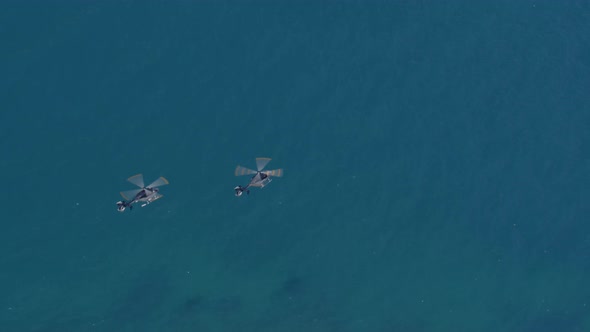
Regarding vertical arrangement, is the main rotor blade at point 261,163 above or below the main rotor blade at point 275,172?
above

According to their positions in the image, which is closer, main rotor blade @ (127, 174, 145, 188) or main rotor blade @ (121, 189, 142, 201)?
main rotor blade @ (121, 189, 142, 201)

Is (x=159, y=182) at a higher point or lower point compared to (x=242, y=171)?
higher

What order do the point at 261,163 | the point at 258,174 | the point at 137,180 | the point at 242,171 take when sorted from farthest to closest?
1. the point at 261,163
2. the point at 258,174
3. the point at 242,171
4. the point at 137,180

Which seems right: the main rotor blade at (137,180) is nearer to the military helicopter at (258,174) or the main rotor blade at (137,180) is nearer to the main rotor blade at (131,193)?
the main rotor blade at (131,193)

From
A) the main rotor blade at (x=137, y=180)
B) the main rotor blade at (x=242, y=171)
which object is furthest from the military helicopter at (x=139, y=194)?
the main rotor blade at (x=242, y=171)

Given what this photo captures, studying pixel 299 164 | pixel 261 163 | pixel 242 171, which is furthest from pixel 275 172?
pixel 299 164

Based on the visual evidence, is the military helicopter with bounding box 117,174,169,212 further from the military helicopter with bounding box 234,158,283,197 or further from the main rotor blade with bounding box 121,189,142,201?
the military helicopter with bounding box 234,158,283,197

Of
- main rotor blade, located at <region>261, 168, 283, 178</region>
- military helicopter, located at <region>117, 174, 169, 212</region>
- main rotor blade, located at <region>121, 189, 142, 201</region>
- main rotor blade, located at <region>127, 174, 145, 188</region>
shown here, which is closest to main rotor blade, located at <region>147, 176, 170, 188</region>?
military helicopter, located at <region>117, 174, 169, 212</region>

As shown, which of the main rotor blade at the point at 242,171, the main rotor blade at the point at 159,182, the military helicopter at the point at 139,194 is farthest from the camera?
the main rotor blade at the point at 242,171

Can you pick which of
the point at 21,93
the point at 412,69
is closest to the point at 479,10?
the point at 412,69

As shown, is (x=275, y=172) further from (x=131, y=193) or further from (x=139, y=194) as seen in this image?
(x=131, y=193)
